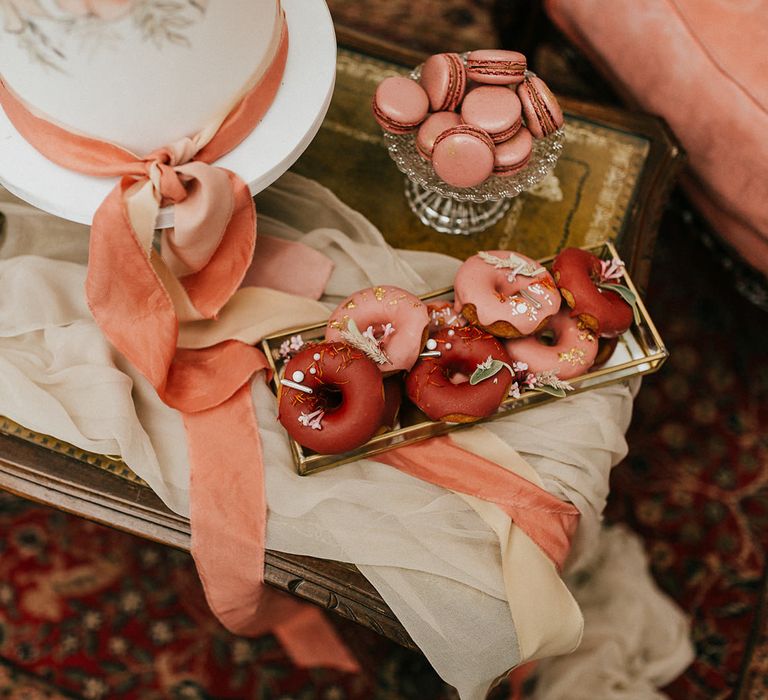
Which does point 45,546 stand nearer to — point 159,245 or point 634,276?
point 159,245

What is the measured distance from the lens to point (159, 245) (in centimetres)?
78

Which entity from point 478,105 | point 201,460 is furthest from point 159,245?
point 478,105

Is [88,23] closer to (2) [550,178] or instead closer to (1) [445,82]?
(1) [445,82]

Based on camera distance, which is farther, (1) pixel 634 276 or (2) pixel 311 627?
(2) pixel 311 627

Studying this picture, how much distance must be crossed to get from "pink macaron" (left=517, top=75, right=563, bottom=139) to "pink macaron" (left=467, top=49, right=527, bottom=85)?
0.04ft

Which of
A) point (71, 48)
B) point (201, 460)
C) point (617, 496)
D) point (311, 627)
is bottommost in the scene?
point (311, 627)

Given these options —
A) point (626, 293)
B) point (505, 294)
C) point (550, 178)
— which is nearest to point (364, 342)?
point (505, 294)

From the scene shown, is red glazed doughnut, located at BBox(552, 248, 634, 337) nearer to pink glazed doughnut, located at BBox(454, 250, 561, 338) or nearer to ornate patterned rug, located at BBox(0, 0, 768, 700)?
pink glazed doughnut, located at BBox(454, 250, 561, 338)

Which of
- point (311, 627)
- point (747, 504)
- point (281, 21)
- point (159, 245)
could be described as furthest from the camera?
point (747, 504)

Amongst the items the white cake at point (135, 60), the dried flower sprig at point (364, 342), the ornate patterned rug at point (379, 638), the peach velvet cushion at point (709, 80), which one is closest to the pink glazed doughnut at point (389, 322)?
the dried flower sprig at point (364, 342)

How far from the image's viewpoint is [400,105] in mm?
700

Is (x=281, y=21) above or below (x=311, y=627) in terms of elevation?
above

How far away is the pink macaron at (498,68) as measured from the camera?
70cm

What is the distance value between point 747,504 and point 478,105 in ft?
2.68
